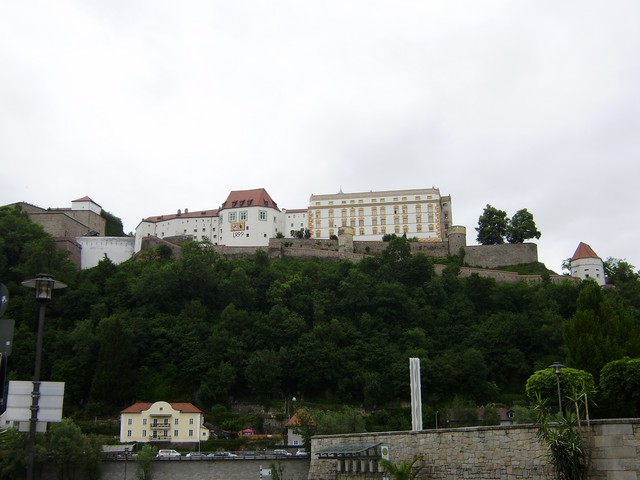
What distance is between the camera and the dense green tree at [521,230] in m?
89.1

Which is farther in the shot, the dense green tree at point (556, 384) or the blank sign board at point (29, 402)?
the dense green tree at point (556, 384)

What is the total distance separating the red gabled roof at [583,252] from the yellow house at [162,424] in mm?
54686

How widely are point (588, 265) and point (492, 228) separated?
42.6 ft

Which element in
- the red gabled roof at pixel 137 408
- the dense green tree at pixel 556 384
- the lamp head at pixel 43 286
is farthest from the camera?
the red gabled roof at pixel 137 408

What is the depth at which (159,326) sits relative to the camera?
63469mm

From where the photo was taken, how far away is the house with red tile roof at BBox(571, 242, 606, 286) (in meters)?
83.9

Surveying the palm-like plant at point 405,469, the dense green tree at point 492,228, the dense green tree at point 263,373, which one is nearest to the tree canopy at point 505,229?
the dense green tree at point 492,228

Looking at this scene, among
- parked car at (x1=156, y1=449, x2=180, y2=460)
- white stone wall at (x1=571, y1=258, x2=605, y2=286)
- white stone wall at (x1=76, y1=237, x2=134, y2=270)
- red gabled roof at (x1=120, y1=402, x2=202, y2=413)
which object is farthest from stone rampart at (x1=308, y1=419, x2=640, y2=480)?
white stone wall at (x1=76, y1=237, x2=134, y2=270)

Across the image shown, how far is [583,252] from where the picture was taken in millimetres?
85062

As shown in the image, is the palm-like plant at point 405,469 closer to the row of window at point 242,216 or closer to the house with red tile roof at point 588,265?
the house with red tile roof at point 588,265

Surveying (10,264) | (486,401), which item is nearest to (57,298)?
(10,264)

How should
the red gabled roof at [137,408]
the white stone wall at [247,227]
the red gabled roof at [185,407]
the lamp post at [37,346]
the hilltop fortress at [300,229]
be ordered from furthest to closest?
the white stone wall at [247,227], the hilltop fortress at [300,229], the red gabled roof at [185,407], the red gabled roof at [137,408], the lamp post at [37,346]

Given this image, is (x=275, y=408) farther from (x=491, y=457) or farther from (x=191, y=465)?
(x=491, y=457)

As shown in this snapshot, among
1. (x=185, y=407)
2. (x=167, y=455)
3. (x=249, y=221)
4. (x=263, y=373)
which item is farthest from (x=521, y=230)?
(x=167, y=455)
